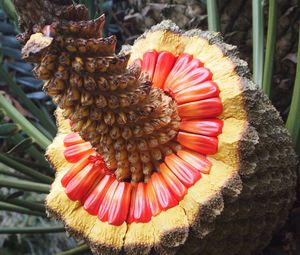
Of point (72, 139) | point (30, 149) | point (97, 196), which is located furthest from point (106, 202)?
point (30, 149)

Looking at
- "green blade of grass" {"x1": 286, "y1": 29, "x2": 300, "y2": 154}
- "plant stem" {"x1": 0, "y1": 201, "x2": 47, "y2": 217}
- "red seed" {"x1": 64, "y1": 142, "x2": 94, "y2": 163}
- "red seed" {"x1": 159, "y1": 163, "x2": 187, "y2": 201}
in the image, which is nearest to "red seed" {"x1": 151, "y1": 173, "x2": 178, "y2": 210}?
"red seed" {"x1": 159, "y1": 163, "x2": 187, "y2": 201}

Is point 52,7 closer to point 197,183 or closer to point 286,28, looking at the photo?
point 197,183

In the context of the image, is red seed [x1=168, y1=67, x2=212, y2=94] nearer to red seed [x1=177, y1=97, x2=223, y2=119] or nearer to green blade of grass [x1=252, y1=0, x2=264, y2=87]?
red seed [x1=177, y1=97, x2=223, y2=119]

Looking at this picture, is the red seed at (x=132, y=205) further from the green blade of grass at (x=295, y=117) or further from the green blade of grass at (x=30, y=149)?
the green blade of grass at (x=30, y=149)

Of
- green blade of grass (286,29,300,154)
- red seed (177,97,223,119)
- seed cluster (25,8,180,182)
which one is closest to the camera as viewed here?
seed cluster (25,8,180,182)

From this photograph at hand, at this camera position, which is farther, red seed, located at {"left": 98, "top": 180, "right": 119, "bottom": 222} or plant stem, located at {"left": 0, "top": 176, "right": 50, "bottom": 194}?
plant stem, located at {"left": 0, "top": 176, "right": 50, "bottom": 194}

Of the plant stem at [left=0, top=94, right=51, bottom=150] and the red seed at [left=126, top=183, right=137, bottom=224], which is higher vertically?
the red seed at [left=126, top=183, right=137, bottom=224]

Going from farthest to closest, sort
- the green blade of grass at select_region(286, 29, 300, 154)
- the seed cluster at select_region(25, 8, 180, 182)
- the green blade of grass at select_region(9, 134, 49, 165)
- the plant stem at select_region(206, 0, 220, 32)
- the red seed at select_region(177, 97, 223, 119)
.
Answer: the green blade of grass at select_region(9, 134, 49, 165) < the plant stem at select_region(206, 0, 220, 32) < the green blade of grass at select_region(286, 29, 300, 154) < the red seed at select_region(177, 97, 223, 119) < the seed cluster at select_region(25, 8, 180, 182)

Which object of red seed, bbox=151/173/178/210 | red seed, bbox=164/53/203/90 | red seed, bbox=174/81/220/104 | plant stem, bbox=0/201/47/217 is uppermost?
red seed, bbox=164/53/203/90
